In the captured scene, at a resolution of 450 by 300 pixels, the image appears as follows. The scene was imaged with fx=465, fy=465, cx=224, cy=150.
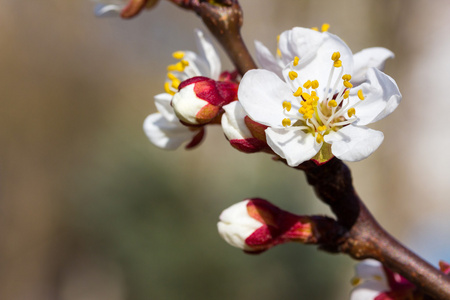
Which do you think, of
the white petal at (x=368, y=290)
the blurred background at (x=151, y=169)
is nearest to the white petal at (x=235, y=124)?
the white petal at (x=368, y=290)

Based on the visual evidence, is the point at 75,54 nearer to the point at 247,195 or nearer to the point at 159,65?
the point at 159,65

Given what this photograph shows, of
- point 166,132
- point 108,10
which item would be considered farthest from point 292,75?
point 108,10

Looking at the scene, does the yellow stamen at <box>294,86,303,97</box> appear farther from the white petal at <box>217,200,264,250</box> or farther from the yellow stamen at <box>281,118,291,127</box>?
the white petal at <box>217,200,264,250</box>

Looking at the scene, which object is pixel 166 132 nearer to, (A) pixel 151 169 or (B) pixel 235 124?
(B) pixel 235 124

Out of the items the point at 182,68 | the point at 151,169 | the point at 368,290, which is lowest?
the point at 151,169

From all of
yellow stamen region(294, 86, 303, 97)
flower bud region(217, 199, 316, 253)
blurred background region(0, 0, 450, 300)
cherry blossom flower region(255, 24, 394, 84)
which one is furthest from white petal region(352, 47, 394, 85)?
blurred background region(0, 0, 450, 300)

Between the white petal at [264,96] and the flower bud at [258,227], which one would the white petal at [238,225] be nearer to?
the flower bud at [258,227]
